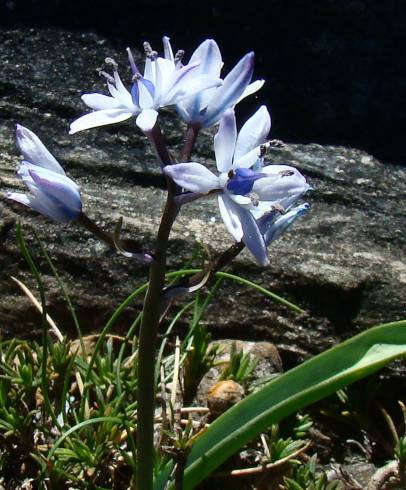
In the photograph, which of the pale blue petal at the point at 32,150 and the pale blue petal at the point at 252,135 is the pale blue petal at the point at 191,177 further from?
the pale blue petal at the point at 32,150

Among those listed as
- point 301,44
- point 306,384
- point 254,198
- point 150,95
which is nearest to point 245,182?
point 254,198

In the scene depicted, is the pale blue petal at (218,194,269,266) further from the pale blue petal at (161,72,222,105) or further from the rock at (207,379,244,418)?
the rock at (207,379,244,418)

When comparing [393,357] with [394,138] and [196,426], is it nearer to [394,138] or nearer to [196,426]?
[196,426]

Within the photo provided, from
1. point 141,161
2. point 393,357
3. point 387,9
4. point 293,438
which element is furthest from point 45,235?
point 387,9

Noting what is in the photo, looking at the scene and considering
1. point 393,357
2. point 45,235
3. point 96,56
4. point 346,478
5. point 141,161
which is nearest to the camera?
point 393,357

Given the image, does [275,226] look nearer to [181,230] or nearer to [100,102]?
[100,102]
